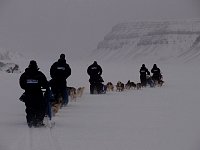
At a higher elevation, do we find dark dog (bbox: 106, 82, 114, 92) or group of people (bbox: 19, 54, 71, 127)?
dark dog (bbox: 106, 82, 114, 92)

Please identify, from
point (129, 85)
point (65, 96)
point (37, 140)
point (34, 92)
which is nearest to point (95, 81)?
point (129, 85)

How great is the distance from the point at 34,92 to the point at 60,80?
513 centimetres

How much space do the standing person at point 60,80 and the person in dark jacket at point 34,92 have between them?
4.46 metres

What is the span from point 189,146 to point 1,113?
7.11 metres

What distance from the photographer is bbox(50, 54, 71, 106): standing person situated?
56.1ft

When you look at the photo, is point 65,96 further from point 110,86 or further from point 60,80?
point 110,86

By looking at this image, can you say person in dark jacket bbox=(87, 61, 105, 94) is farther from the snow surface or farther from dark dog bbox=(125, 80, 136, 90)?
the snow surface

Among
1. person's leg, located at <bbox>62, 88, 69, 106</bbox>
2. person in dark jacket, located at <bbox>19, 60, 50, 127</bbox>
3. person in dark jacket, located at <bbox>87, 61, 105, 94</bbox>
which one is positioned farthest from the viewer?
person in dark jacket, located at <bbox>87, 61, 105, 94</bbox>

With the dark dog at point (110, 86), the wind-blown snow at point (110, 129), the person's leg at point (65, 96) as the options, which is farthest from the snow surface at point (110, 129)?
the dark dog at point (110, 86)

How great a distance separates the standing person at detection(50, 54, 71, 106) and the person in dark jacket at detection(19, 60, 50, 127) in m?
4.46

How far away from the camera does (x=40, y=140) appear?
979 centimetres

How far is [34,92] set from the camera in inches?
487

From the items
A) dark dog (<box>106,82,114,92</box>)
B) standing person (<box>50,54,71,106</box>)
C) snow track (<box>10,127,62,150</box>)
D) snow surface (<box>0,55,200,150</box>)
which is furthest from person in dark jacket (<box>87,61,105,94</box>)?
snow track (<box>10,127,62,150</box>)

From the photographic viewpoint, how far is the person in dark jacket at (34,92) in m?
12.0
